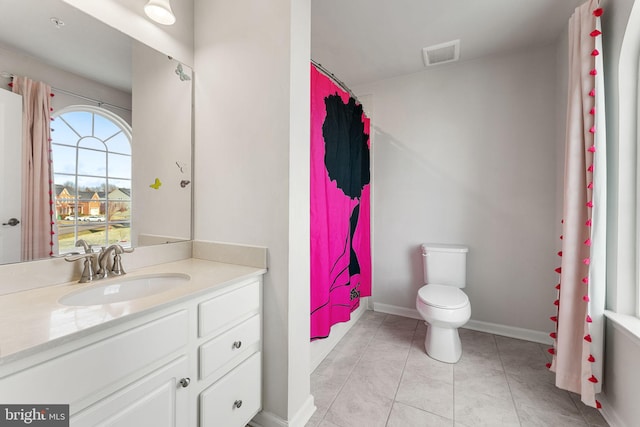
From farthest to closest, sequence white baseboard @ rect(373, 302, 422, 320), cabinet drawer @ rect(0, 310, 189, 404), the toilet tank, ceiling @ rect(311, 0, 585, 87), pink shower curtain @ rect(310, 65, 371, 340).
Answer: white baseboard @ rect(373, 302, 422, 320), the toilet tank, ceiling @ rect(311, 0, 585, 87), pink shower curtain @ rect(310, 65, 371, 340), cabinet drawer @ rect(0, 310, 189, 404)

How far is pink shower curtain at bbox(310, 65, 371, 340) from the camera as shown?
166cm

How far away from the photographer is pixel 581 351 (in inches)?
58.8

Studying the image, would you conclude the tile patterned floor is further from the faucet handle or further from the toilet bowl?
the faucet handle

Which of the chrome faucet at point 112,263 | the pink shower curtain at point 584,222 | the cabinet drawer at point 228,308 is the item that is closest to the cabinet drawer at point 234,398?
the cabinet drawer at point 228,308

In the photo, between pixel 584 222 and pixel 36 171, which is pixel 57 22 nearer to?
pixel 36 171

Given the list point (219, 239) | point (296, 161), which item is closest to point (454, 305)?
point (296, 161)

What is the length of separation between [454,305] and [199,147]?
1.95 m

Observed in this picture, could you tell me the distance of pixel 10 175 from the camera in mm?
969

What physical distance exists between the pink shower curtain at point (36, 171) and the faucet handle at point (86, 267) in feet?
0.24

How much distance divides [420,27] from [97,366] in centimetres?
254

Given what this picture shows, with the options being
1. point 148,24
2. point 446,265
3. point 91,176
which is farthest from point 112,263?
point 446,265

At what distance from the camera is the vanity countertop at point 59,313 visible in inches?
24.9

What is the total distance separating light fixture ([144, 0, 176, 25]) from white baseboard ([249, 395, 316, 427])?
6.51 ft

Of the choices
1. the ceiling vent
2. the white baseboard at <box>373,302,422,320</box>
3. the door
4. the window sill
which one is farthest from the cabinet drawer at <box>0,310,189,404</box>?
the ceiling vent
